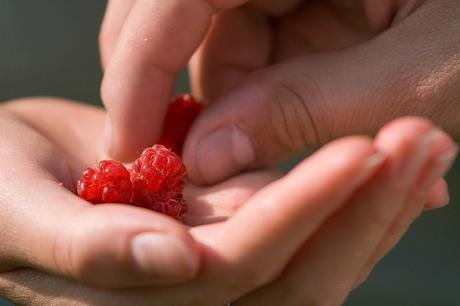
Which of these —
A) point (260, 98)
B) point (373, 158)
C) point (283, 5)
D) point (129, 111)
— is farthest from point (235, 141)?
point (373, 158)

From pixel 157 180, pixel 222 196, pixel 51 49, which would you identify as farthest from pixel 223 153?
pixel 51 49

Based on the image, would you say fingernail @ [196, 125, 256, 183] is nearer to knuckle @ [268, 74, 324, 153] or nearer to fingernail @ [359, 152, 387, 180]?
knuckle @ [268, 74, 324, 153]

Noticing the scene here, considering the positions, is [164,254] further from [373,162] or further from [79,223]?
[373,162]

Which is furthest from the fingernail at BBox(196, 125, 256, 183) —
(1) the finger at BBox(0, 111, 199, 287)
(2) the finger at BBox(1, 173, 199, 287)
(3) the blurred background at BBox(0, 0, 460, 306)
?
(3) the blurred background at BBox(0, 0, 460, 306)

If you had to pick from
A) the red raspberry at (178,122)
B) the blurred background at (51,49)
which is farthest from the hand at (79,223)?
the blurred background at (51,49)

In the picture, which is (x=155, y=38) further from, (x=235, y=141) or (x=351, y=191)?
(x=351, y=191)
